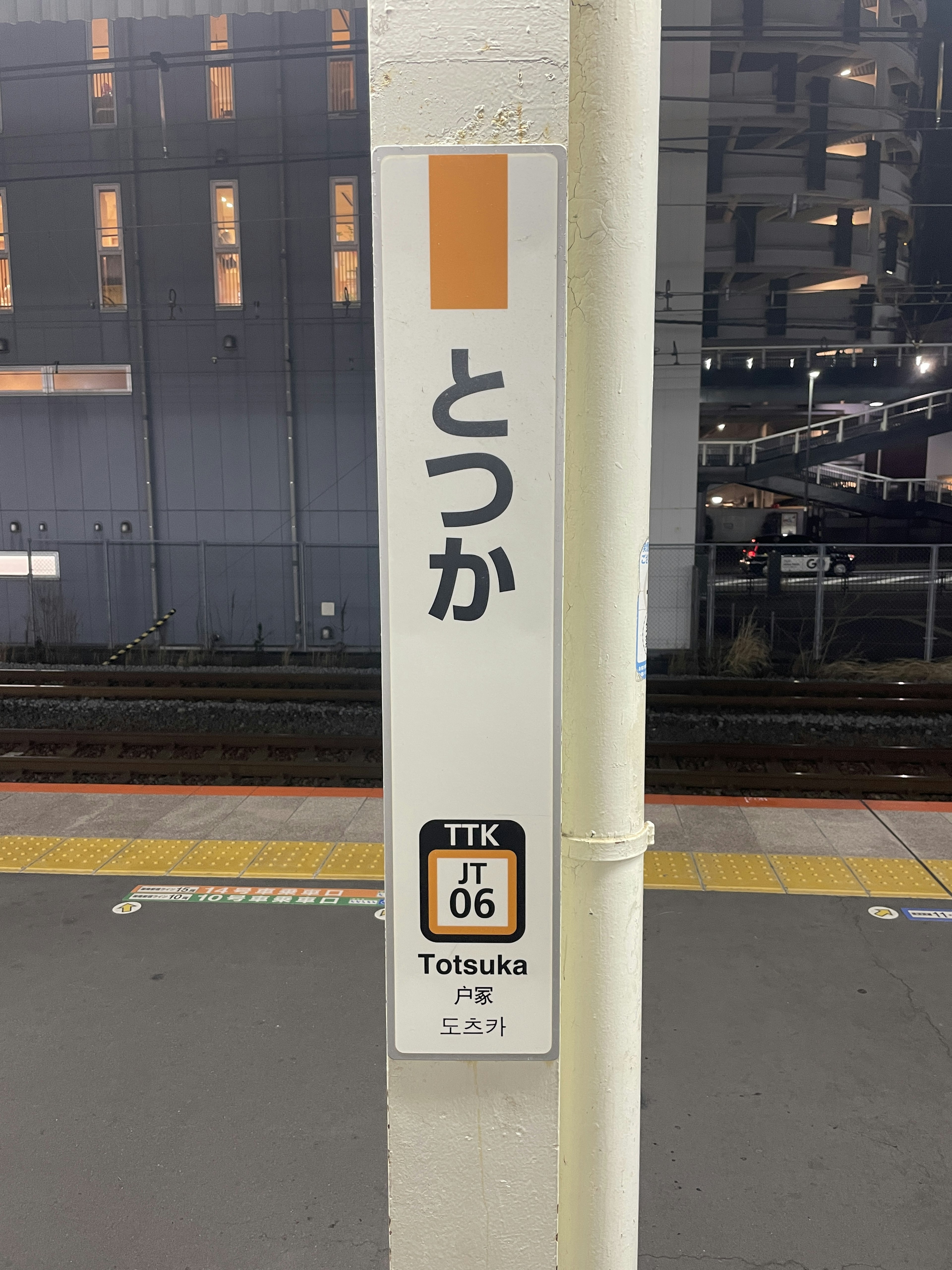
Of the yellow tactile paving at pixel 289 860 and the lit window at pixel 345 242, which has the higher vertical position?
the lit window at pixel 345 242

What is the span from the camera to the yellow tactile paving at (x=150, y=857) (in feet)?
19.2

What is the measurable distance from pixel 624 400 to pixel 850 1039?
367 cm

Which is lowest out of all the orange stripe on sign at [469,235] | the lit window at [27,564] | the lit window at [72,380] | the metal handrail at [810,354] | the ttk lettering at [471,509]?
the lit window at [27,564]

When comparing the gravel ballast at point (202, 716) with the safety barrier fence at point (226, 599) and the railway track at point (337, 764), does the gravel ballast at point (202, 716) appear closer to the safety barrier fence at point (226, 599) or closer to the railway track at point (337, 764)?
the railway track at point (337, 764)

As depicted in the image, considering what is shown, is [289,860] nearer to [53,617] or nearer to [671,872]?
[671,872]

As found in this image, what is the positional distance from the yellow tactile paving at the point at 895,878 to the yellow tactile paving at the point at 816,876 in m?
0.07

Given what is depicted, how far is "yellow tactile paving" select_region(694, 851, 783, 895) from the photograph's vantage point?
18.2ft

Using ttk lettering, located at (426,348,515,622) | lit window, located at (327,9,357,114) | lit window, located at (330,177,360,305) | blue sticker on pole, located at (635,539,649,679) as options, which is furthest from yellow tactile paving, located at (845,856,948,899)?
lit window, located at (327,9,357,114)

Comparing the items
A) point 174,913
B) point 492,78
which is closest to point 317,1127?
point 174,913

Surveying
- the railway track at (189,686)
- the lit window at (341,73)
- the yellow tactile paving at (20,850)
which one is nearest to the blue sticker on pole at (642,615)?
the yellow tactile paving at (20,850)

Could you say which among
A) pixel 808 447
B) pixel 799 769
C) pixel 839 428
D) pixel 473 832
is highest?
pixel 839 428

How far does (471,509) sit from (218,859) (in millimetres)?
5127

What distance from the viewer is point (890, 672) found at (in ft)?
40.7

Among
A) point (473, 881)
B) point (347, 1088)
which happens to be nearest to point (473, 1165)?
point (473, 881)
